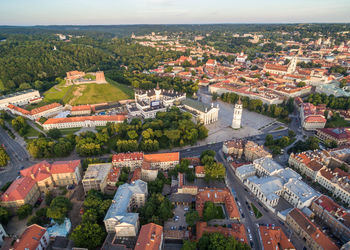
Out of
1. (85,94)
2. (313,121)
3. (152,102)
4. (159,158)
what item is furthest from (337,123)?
(85,94)

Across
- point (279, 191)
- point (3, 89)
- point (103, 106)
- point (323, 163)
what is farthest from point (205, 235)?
point (3, 89)

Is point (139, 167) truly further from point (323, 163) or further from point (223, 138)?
point (323, 163)

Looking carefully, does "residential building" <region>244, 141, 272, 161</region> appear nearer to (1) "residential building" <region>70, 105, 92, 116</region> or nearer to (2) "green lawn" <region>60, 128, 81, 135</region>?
(2) "green lawn" <region>60, 128, 81, 135</region>

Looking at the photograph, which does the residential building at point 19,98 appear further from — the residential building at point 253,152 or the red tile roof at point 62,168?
the residential building at point 253,152

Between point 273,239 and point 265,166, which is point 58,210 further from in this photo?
point 265,166

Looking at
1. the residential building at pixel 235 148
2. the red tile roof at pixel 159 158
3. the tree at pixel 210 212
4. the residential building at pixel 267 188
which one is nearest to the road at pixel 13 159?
the red tile roof at pixel 159 158

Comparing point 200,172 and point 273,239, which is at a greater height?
point 200,172

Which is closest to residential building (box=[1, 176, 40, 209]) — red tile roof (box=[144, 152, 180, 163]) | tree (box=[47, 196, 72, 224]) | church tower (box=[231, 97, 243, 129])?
tree (box=[47, 196, 72, 224])
